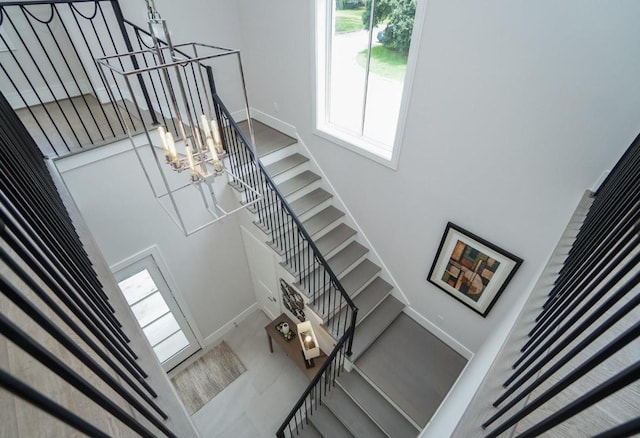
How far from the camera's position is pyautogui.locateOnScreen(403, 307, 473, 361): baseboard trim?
372 centimetres

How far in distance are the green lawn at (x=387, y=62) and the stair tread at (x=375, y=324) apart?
2901mm

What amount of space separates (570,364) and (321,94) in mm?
3613

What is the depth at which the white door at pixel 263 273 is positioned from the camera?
446cm

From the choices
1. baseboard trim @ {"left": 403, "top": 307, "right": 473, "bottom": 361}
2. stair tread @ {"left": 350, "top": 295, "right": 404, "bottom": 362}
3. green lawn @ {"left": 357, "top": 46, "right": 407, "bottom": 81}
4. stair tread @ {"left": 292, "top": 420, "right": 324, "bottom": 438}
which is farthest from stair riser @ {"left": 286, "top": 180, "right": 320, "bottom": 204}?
stair tread @ {"left": 292, "top": 420, "right": 324, "bottom": 438}

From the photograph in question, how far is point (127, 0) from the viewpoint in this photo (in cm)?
366

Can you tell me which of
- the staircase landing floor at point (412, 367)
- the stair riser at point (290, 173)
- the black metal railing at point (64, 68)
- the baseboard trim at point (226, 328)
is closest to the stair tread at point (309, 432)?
the staircase landing floor at point (412, 367)

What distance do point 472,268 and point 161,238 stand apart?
151 inches

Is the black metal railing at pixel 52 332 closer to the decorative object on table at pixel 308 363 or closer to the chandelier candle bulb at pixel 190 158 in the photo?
the chandelier candle bulb at pixel 190 158

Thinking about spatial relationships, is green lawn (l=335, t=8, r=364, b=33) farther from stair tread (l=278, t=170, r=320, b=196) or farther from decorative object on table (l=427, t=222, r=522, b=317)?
decorative object on table (l=427, t=222, r=522, b=317)

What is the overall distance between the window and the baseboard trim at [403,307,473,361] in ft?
7.16

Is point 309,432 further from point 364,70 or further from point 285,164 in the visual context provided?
point 364,70

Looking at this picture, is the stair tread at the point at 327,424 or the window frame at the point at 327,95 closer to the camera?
the window frame at the point at 327,95

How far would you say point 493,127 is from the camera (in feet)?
8.32

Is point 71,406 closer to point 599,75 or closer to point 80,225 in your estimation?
point 80,225
